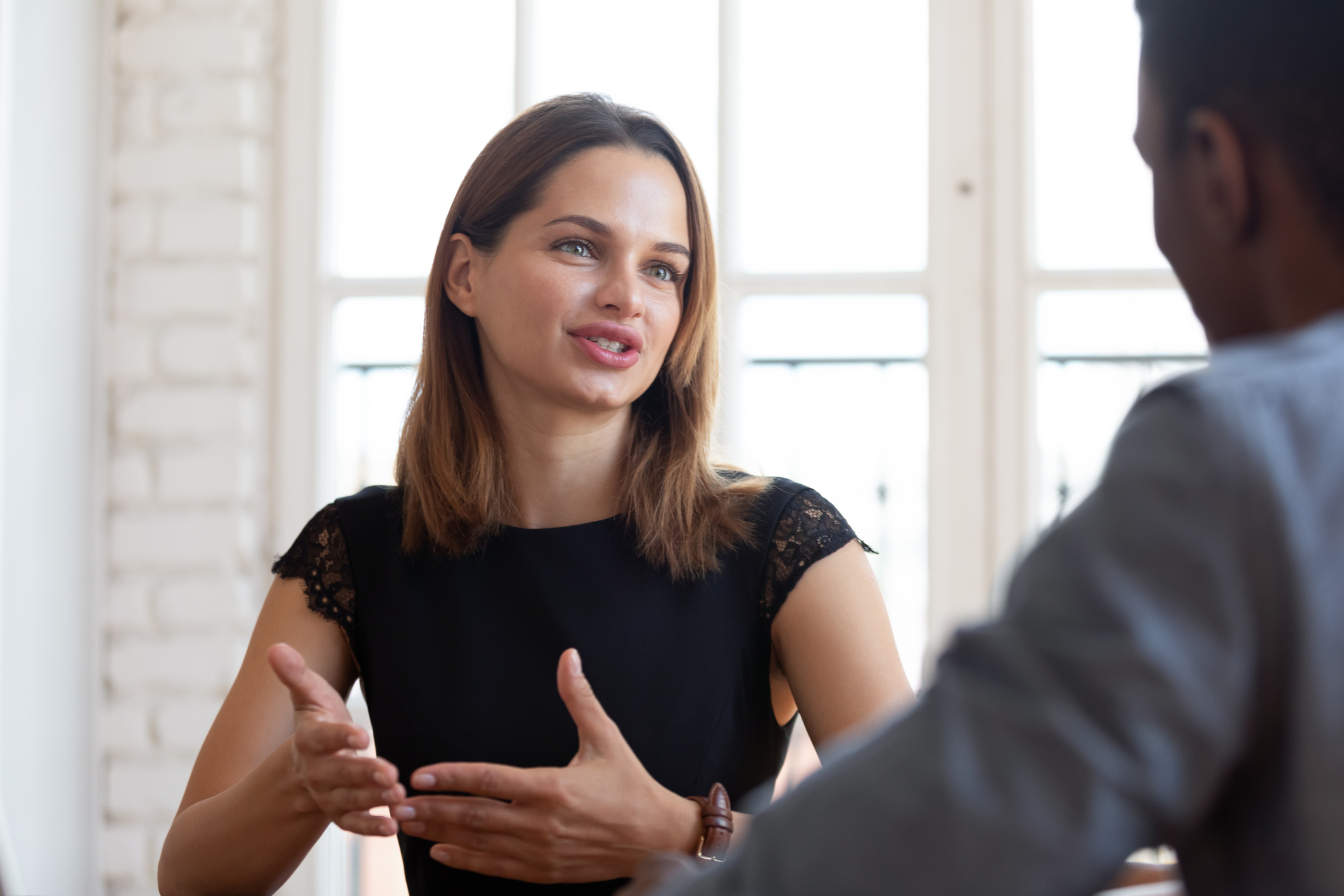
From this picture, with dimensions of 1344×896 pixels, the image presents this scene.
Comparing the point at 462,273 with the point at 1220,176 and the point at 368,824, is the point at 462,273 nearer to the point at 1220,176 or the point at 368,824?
the point at 368,824

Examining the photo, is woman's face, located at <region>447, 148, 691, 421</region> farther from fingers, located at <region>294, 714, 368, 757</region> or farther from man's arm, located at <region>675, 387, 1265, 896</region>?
man's arm, located at <region>675, 387, 1265, 896</region>

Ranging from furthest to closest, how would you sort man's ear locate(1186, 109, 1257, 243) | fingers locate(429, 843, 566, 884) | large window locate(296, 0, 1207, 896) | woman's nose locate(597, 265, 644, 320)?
1. large window locate(296, 0, 1207, 896)
2. woman's nose locate(597, 265, 644, 320)
3. fingers locate(429, 843, 566, 884)
4. man's ear locate(1186, 109, 1257, 243)

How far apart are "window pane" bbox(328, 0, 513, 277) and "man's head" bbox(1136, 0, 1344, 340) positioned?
201 centimetres

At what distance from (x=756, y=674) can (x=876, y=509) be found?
37.5 inches

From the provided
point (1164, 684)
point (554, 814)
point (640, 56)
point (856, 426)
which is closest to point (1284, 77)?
point (1164, 684)

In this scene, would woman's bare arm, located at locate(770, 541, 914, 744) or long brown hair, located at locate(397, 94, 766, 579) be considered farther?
long brown hair, located at locate(397, 94, 766, 579)

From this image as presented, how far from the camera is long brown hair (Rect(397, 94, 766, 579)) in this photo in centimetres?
144

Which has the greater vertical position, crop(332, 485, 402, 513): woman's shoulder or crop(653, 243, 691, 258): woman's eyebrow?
crop(653, 243, 691, 258): woman's eyebrow

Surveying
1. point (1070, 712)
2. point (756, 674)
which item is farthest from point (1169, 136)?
point (756, 674)

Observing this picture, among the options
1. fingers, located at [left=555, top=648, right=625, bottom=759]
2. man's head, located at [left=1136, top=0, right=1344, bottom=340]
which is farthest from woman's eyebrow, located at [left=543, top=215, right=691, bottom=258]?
man's head, located at [left=1136, top=0, right=1344, bottom=340]

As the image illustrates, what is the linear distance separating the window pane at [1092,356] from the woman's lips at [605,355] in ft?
3.52

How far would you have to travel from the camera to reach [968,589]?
2.10m

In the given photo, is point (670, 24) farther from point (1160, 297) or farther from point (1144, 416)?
point (1144, 416)

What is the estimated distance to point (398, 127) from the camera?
2342mm
